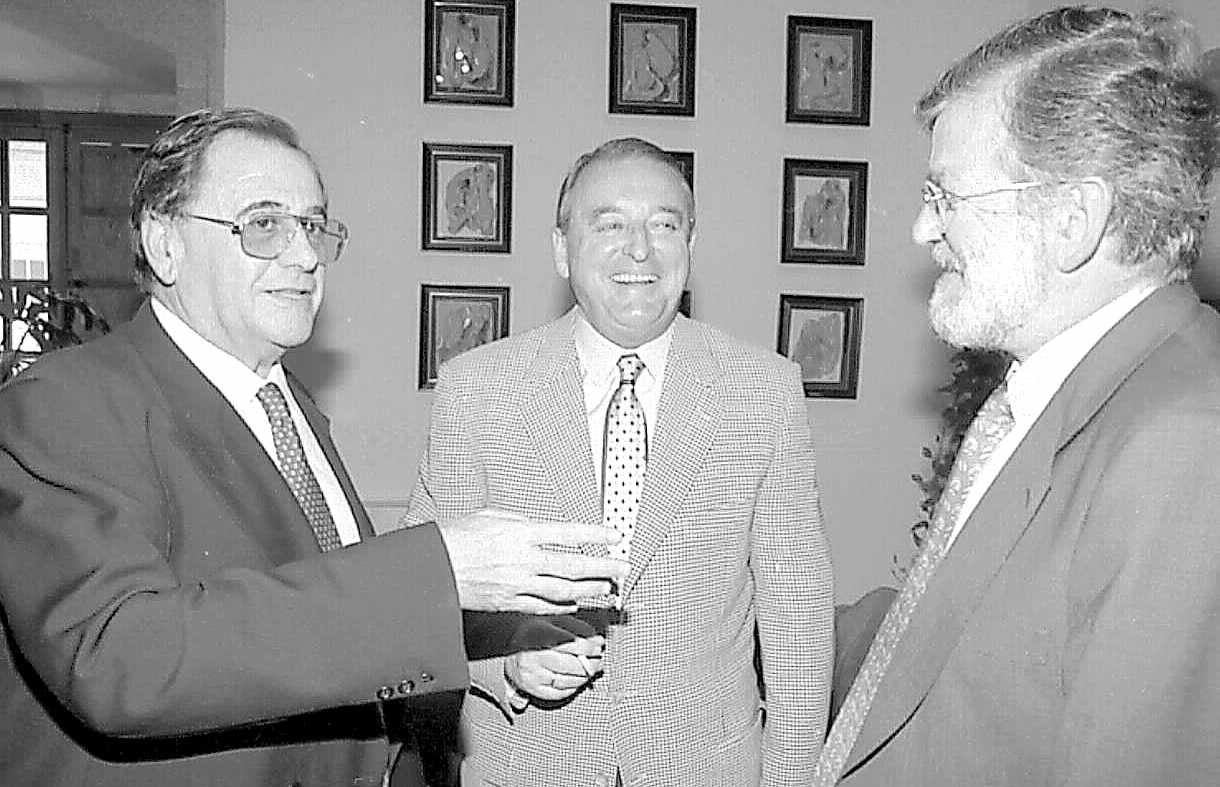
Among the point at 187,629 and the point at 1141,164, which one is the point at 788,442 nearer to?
the point at 1141,164

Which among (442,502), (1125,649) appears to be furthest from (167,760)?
(1125,649)

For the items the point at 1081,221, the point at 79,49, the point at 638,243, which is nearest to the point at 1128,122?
the point at 1081,221

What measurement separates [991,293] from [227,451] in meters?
1.05

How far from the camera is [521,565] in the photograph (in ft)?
4.65

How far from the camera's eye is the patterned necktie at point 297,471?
1755 mm

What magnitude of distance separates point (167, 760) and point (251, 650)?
28 cm

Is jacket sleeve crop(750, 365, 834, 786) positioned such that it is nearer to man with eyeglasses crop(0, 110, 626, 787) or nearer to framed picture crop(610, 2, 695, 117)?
man with eyeglasses crop(0, 110, 626, 787)

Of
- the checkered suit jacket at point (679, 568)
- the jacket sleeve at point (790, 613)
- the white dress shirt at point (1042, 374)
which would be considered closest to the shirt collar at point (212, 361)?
the checkered suit jacket at point (679, 568)

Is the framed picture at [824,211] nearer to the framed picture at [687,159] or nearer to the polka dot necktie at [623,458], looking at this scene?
the framed picture at [687,159]

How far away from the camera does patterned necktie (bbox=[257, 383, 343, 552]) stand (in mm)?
1755

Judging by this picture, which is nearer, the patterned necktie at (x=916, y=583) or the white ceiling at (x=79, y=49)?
the patterned necktie at (x=916, y=583)

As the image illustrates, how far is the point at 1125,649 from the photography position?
3.94ft

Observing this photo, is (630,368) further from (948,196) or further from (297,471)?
(948,196)

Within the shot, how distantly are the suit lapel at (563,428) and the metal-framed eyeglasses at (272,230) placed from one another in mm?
543
